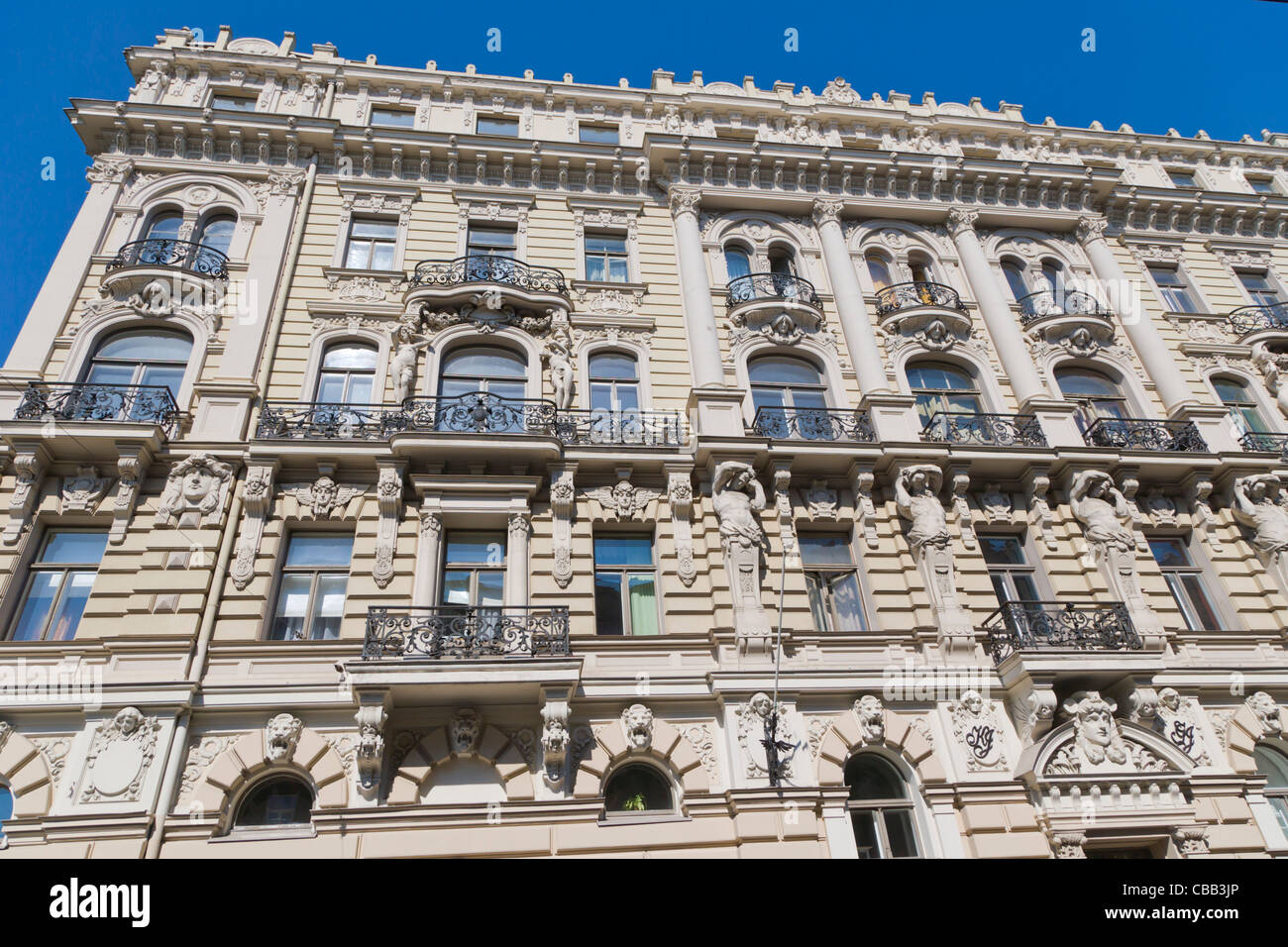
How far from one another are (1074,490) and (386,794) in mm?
14468

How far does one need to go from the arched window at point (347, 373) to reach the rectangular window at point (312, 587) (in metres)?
3.23

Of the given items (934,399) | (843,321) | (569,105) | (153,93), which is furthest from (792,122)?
(153,93)

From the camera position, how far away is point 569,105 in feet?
78.0

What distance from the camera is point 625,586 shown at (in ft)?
50.5

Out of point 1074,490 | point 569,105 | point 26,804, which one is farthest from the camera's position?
point 569,105

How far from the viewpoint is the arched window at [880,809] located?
1327 centimetres

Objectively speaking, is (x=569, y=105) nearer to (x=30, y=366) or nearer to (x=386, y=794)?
(x=30, y=366)

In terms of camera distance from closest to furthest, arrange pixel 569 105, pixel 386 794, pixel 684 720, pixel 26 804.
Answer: pixel 26 804 → pixel 386 794 → pixel 684 720 → pixel 569 105

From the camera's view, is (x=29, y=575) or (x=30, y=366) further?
(x=30, y=366)

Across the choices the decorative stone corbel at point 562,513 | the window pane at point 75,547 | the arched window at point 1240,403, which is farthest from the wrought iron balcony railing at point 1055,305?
the window pane at point 75,547

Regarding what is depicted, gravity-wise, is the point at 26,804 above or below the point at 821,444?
below

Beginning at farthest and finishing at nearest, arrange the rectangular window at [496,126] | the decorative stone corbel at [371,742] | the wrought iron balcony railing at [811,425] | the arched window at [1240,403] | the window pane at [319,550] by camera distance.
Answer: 1. the rectangular window at [496,126]
2. the arched window at [1240,403]
3. the wrought iron balcony railing at [811,425]
4. the window pane at [319,550]
5. the decorative stone corbel at [371,742]

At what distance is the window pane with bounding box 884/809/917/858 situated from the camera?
13.2m

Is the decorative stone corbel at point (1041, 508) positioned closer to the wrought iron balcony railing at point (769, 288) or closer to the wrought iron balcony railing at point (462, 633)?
the wrought iron balcony railing at point (769, 288)
